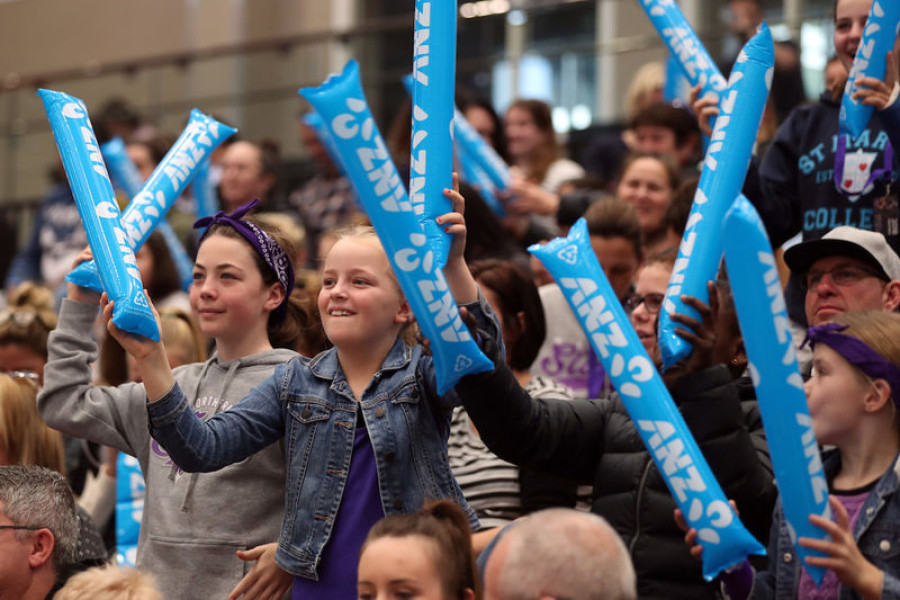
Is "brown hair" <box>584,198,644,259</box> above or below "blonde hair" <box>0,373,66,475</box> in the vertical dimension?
above

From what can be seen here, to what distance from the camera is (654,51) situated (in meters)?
9.48

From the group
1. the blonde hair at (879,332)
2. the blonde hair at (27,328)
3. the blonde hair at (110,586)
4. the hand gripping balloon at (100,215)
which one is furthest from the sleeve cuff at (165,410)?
the blonde hair at (27,328)

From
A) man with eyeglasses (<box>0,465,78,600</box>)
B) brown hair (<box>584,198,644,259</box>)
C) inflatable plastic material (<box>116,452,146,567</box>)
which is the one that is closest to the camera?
man with eyeglasses (<box>0,465,78,600</box>)

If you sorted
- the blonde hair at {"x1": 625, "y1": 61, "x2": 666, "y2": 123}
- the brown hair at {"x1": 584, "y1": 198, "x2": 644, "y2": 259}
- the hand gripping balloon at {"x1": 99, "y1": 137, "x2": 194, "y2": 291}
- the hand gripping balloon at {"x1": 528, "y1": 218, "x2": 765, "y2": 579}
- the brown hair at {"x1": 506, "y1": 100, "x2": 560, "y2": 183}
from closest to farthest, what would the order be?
1. the hand gripping balloon at {"x1": 528, "y1": 218, "x2": 765, "y2": 579}
2. the brown hair at {"x1": 584, "y1": 198, "x2": 644, "y2": 259}
3. the hand gripping balloon at {"x1": 99, "y1": 137, "x2": 194, "y2": 291}
4. the brown hair at {"x1": 506, "y1": 100, "x2": 560, "y2": 183}
5. the blonde hair at {"x1": 625, "y1": 61, "x2": 666, "y2": 123}

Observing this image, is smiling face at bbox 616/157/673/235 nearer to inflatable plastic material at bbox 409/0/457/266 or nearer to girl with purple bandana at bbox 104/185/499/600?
girl with purple bandana at bbox 104/185/499/600

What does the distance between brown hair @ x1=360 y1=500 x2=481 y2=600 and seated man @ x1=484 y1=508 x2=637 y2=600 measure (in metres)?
0.23

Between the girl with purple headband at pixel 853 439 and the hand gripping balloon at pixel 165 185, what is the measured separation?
1.60m

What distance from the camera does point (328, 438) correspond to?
3322 millimetres

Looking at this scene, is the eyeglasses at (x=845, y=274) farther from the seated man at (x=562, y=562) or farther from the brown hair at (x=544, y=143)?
the brown hair at (x=544, y=143)

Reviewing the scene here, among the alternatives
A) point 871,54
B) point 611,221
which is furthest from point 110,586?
point 611,221

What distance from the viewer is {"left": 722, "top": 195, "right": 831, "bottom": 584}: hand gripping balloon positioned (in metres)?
2.57

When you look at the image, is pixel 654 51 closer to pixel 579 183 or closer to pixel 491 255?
pixel 579 183

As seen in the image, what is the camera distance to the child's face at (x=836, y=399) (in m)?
3.19

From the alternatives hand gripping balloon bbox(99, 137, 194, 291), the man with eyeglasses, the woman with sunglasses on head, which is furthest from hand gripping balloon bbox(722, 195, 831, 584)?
hand gripping balloon bbox(99, 137, 194, 291)
